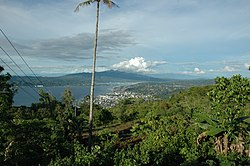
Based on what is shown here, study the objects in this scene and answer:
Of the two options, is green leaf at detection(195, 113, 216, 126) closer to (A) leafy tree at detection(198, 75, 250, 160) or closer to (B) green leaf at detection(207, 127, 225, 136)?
(A) leafy tree at detection(198, 75, 250, 160)

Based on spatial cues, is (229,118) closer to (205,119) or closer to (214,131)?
(205,119)

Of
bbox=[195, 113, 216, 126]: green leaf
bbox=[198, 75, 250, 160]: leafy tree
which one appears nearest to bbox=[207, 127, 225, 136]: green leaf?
bbox=[198, 75, 250, 160]: leafy tree

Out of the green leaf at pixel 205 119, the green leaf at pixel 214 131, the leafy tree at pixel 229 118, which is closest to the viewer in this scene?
the green leaf at pixel 214 131

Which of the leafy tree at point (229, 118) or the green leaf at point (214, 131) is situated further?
the leafy tree at point (229, 118)

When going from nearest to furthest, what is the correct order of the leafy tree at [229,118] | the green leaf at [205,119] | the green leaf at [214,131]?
the green leaf at [214,131], the leafy tree at [229,118], the green leaf at [205,119]

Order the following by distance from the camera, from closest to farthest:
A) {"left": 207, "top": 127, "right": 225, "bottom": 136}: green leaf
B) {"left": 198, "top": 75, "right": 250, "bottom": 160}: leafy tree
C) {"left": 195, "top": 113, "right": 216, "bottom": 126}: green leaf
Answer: {"left": 207, "top": 127, "right": 225, "bottom": 136}: green leaf → {"left": 198, "top": 75, "right": 250, "bottom": 160}: leafy tree → {"left": 195, "top": 113, "right": 216, "bottom": 126}: green leaf

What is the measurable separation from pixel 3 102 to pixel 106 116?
2111 centimetres

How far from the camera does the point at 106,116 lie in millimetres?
33062

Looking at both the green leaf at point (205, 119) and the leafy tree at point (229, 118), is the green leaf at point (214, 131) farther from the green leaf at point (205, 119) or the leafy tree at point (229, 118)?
the green leaf at point (205, 119)

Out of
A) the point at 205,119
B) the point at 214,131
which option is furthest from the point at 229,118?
the point at 214,131

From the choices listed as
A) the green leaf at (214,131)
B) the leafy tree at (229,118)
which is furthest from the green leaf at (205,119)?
the green leaf at (214,131)

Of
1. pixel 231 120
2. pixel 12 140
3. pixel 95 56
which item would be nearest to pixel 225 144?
pixel 231 120

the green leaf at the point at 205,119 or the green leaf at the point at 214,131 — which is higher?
the green leaf at the point at 205,119

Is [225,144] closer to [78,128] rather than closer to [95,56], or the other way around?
[95,56]
